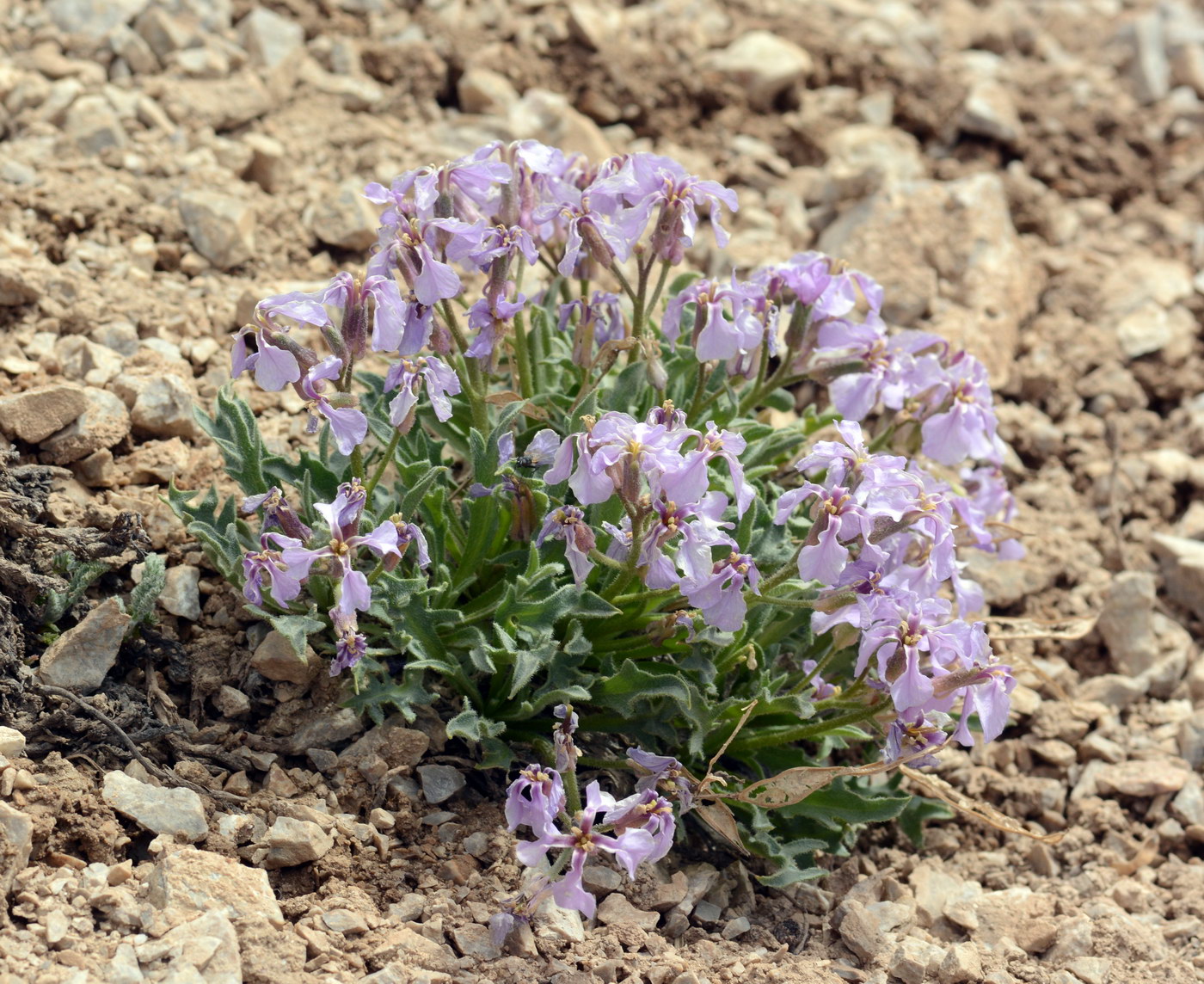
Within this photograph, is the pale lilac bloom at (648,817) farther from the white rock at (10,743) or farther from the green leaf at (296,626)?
the white rock at (10,743)

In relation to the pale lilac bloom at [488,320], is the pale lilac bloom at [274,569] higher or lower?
lower

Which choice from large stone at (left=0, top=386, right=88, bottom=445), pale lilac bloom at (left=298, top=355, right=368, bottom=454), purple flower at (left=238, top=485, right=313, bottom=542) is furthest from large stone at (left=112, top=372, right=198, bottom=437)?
pale lilac bloom at (left=298, top=355, right=368, bottom=454)

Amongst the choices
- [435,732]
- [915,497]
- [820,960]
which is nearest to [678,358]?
[915,497]

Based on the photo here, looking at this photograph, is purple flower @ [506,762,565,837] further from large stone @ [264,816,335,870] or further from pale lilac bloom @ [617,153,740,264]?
pale lilac bloom @ [617,153,740,264]

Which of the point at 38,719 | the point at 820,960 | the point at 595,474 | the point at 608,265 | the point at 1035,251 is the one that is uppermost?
the point at 608,265

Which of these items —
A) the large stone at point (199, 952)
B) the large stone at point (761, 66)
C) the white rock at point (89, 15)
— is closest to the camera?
the large stone at point (199, 952)

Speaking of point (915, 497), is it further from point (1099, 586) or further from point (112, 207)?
point (112, 207)

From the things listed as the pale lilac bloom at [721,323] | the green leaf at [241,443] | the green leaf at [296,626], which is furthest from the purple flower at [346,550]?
the pale lilac bloom at [721,323]
